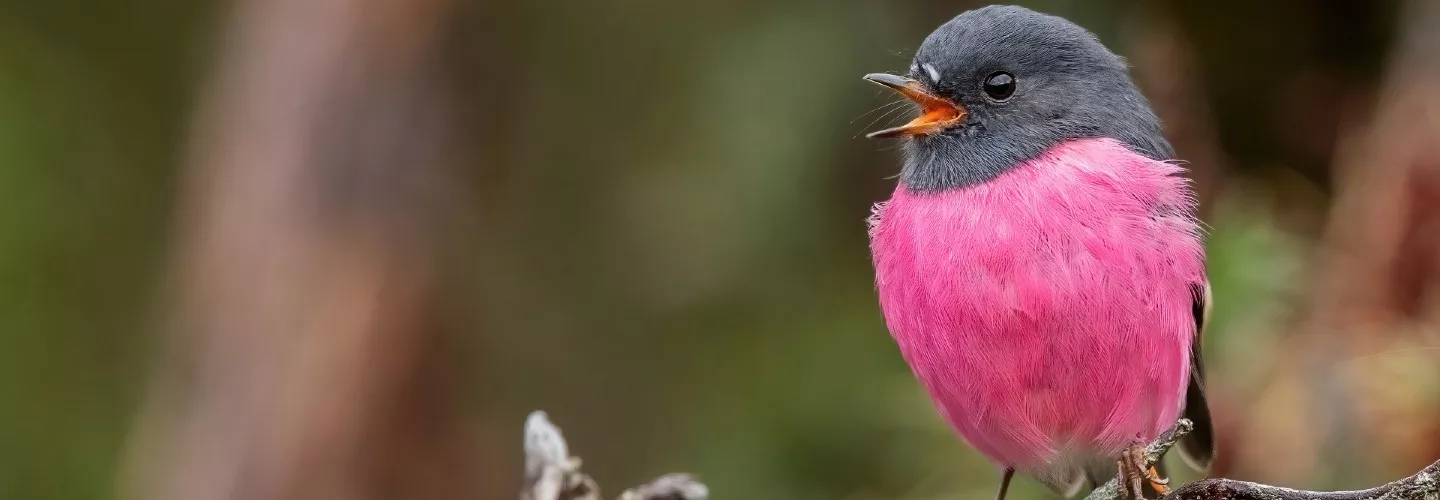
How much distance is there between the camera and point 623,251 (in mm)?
5926

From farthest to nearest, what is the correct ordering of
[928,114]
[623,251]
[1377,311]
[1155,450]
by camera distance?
[623,251] → [1377,311] → [928,114] → [1155,450]

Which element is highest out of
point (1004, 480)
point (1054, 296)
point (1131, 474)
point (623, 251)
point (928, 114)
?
point (928, 114)

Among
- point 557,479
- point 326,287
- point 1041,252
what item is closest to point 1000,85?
point 1041,252

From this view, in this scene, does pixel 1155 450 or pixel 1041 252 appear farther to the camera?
pixel 1041 252

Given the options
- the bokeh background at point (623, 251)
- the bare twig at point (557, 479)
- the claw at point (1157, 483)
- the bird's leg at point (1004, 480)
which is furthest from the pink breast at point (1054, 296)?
the bokeh background at point (623, 251)

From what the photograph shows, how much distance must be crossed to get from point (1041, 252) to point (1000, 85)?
0.53 meters

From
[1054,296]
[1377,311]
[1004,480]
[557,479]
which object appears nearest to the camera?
[1054,296]

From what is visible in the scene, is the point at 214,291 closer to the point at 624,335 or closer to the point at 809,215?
the point at 624,335

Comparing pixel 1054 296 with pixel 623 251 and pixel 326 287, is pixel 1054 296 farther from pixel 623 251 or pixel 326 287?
pixel 623 251

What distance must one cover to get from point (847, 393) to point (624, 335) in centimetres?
197

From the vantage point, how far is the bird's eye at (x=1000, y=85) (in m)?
2.79

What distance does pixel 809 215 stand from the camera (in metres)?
4.57

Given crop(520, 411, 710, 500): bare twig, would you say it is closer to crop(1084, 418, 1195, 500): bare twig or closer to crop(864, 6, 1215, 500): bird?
crop(864, 6, 1215, 500): bird

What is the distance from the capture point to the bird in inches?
95.3
